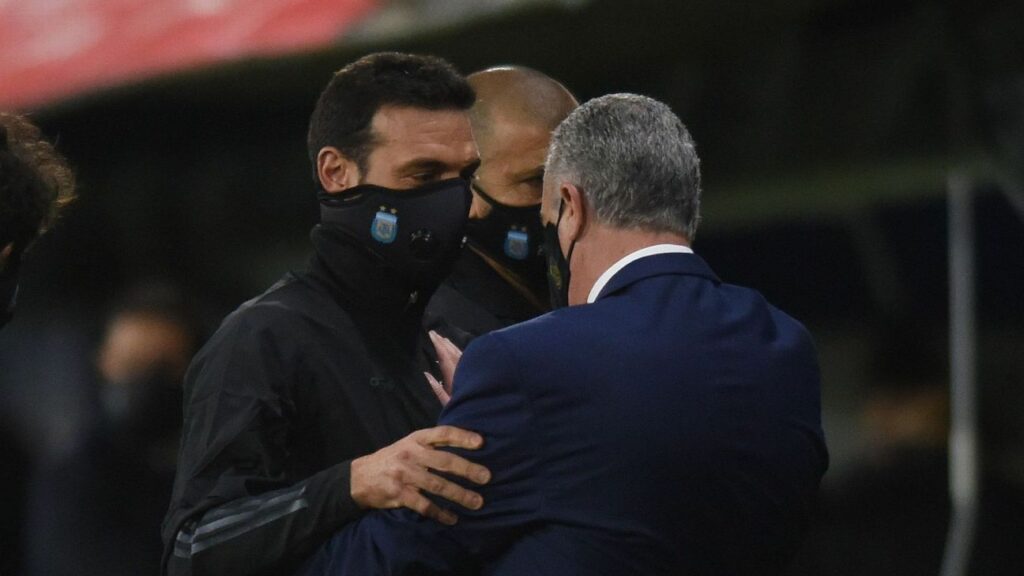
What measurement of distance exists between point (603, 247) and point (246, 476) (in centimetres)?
61

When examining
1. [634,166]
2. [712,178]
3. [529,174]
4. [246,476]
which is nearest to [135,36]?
[712,178]

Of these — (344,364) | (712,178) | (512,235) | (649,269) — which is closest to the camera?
(649,269)

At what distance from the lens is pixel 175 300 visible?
5277mm

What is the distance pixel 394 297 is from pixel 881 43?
2.08 metres

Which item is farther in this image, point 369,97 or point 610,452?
point 369,97

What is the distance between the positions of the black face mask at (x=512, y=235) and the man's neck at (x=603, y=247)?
28.6 inches

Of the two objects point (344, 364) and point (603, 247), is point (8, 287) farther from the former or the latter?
point (603, 247)

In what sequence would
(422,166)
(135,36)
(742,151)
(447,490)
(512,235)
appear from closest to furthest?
(447,490) < (422,166) < (512,235) < (742,151) < (135,36)

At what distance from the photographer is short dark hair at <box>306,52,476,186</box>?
2787 mm

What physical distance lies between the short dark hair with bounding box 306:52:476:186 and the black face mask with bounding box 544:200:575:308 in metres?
0.37

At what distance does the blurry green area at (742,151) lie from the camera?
14.3 feet

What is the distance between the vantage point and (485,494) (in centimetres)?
233

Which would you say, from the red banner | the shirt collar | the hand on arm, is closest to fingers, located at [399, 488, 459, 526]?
the hand on arm

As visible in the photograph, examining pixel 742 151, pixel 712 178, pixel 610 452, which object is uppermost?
pixel 610 452
